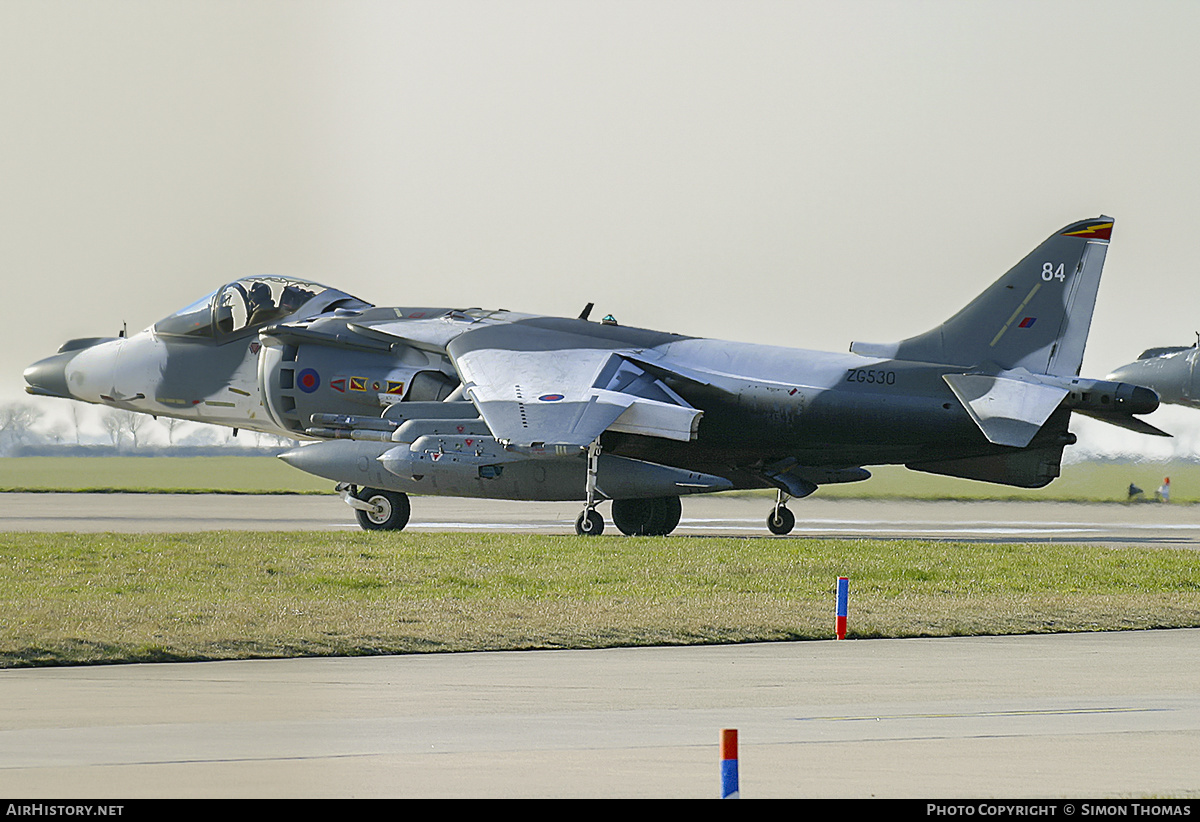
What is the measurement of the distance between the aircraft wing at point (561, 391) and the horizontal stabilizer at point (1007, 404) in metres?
4.02

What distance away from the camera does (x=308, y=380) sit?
76.1 feet

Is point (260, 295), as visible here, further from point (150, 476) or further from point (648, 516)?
point (150, 476)

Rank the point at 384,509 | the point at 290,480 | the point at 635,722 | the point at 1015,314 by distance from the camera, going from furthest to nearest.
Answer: the point at 290,480 < the point at 384,509 < the point at 1015,314 < the point at 635,722

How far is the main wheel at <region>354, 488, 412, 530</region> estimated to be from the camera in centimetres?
2256

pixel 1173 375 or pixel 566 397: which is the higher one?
pixel 1173 375

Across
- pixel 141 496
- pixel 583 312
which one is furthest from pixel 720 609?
pixel 141 496

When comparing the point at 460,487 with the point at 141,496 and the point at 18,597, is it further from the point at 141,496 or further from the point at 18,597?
the point at 141,496

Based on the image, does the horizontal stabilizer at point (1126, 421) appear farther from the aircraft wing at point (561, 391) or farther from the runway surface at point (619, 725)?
the runway surface at point (619, 725)

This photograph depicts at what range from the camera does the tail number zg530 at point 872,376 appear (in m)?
21.0

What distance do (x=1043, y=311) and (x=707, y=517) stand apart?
32.1ft

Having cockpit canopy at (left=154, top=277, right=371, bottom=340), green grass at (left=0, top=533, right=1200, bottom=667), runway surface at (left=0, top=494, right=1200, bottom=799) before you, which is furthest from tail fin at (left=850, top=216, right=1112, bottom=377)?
cockpit canopy at (left=154, top=277, right=371, bottom=340)

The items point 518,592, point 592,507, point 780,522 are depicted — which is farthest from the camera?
point 780,522

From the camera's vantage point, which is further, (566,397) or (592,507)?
(592,507)

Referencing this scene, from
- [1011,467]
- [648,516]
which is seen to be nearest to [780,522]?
[648,516]
